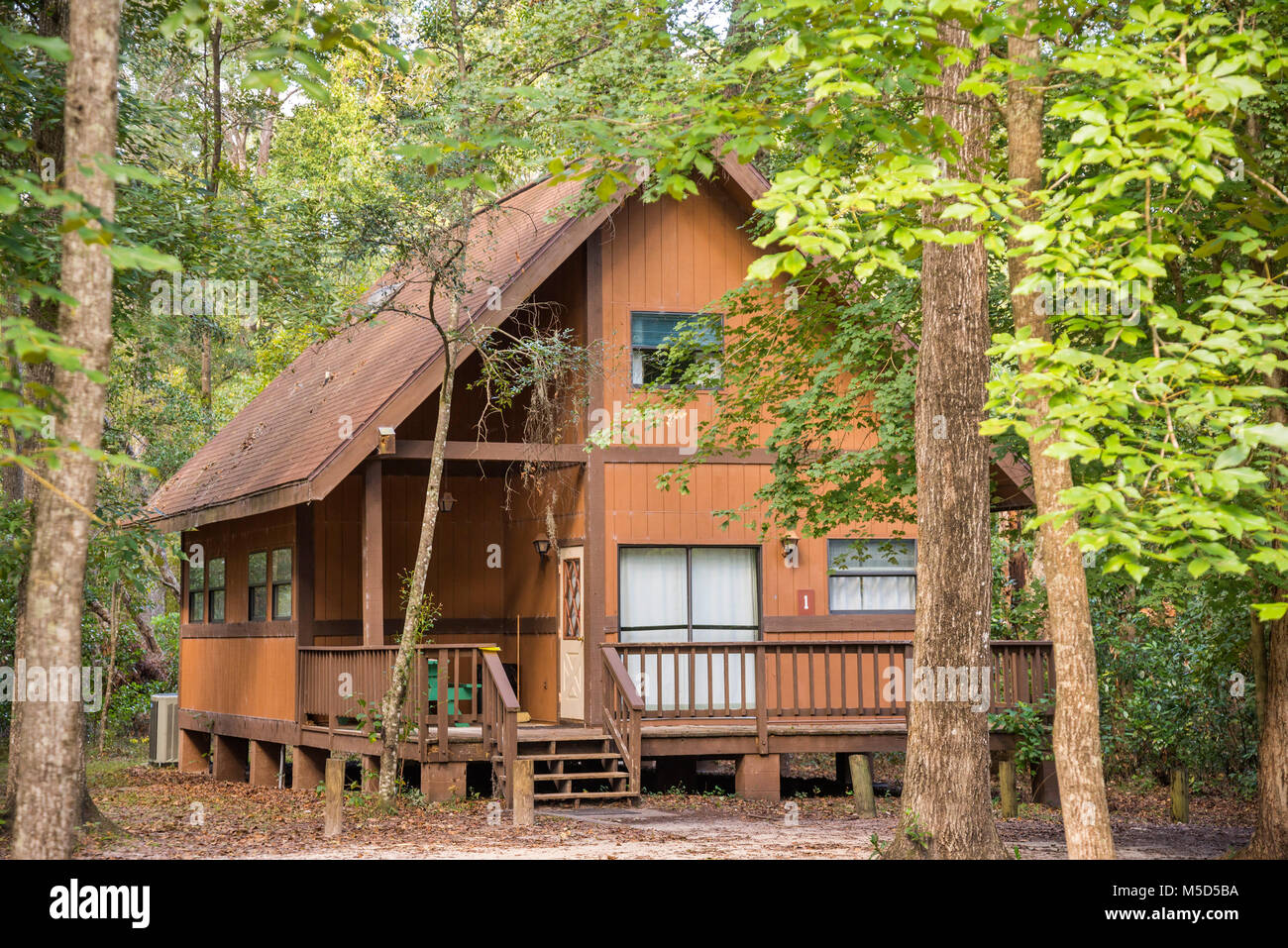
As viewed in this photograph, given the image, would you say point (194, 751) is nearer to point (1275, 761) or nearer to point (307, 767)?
point (307, 767)

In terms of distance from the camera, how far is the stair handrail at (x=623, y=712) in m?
15.2

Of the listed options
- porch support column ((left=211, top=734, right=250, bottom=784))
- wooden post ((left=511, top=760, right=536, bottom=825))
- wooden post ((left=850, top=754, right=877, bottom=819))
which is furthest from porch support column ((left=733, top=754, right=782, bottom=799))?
porch support column ((left=211, top=734, right=250, bottom=784))

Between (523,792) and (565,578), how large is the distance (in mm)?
4636

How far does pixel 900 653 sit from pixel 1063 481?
29.9 feet

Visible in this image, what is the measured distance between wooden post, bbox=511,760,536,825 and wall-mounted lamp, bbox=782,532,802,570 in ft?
18.0

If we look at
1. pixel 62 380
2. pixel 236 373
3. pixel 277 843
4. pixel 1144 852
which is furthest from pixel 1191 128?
pixel 236 373

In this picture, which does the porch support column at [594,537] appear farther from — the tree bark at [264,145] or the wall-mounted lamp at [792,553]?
the tree bark at [264,145]

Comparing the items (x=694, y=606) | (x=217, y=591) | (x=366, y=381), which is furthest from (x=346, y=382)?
(x=694, y=606)

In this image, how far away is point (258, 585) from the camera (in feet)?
65.2

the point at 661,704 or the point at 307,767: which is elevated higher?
the point at 661,704

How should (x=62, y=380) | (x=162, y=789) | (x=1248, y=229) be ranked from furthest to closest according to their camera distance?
(x=162, y=789) < (x=1248, y=229) < (x=62, y=380)

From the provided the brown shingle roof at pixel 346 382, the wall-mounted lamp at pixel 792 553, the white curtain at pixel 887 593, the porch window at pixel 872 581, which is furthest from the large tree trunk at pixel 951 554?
the white curtain at pixel 887 593

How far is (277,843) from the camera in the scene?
11.8 meters
